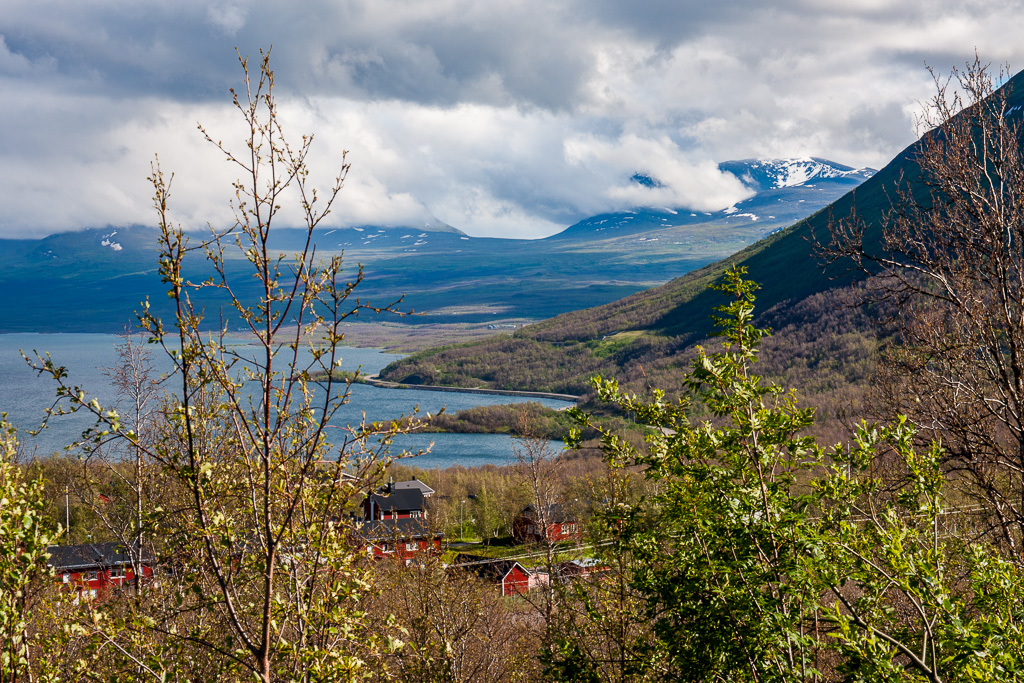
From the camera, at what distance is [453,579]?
75.9ft

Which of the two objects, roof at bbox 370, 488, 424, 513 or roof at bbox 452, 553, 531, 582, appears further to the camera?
roof at bbox 370, 488, 424, 513

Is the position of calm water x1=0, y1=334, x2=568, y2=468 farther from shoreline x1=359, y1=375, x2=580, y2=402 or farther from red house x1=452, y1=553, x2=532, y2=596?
red house x1=452, y1=553, x2=532, y2=596

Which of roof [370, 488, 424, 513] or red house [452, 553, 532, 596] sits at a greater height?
roof [370, 488, 424, 513]

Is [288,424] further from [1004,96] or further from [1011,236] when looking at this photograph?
[1004,96]

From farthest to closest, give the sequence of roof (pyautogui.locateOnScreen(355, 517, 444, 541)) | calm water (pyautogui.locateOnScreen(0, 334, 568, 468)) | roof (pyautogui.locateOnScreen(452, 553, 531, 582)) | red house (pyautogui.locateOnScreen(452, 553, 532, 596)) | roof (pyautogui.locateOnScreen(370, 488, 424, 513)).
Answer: calm water (pyautogui.locateOnScreen(0, 334, 568, 468))
roof (pyautogui.locateOnScreen(370, 488, 424, 513))
red house (pyautogui.locateOnScreen(452, 553, 532, 596))
roof (pyautogui.locateOnScreen(452, 553, 531, 582))
roof (pyautogui.locateOnScreen(355, 517, 444, 541))

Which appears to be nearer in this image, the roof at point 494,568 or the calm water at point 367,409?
the roof at point 494,568

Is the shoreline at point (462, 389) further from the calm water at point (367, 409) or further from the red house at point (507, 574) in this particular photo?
the red house at point (507, 574)

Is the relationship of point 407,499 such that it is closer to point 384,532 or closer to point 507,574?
point 507,574

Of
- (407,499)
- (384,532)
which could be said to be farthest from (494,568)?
(384,532)

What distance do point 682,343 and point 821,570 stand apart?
7650 inches

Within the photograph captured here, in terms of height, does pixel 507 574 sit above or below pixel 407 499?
below

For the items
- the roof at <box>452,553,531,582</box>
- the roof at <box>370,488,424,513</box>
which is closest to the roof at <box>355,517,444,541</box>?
the roof at <box>452,553,531,582</box>

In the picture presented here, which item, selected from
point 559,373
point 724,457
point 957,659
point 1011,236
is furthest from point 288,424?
point 559,373

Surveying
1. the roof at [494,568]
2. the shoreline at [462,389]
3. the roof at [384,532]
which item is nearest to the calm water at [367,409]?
the shoreline at [462,389]
